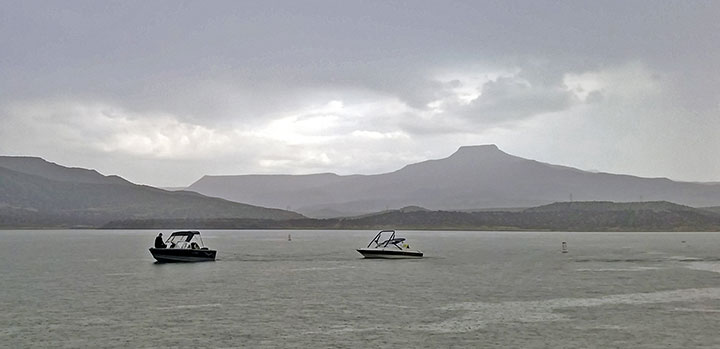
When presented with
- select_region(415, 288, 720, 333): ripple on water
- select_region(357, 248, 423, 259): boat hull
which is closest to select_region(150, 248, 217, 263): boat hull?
select_region(357, 248, 423, 259): boat hull

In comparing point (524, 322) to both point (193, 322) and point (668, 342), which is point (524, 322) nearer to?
point (668, 342)

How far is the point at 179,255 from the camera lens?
9669 centimetres

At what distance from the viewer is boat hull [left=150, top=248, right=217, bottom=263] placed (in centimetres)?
9588

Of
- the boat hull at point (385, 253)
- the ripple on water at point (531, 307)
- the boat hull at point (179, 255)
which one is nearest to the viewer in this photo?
the ripple on water at point (531, 307)

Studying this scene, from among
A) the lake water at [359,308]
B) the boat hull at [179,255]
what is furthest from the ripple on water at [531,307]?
the boat hull at [179,255]

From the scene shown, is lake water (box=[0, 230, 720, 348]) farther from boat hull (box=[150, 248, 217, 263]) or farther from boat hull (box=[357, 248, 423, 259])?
boat hull (box=[357, 248, 423, 259])

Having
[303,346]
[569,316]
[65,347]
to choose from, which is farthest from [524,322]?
[65,347]

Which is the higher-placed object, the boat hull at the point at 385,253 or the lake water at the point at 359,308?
the boat hull at the point at 385,253

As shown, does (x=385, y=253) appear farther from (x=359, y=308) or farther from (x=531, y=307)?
(x=359, y=308)

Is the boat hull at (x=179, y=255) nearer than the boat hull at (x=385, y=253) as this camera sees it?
Yes

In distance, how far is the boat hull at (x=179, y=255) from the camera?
9588 cm

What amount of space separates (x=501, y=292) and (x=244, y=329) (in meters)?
29.1

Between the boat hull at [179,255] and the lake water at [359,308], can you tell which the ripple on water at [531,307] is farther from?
the boat hull at [179,255]

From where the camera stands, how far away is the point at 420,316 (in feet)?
152
